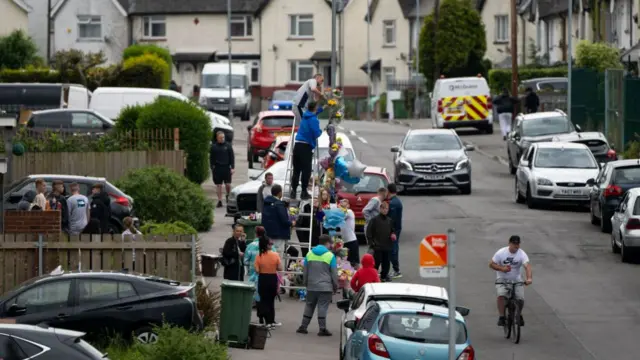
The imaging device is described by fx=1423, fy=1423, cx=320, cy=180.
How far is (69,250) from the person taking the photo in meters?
21.1

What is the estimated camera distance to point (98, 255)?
2102cm

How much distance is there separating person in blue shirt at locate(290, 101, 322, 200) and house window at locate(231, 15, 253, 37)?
6183 cm

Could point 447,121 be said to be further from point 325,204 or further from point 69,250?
point 69,250

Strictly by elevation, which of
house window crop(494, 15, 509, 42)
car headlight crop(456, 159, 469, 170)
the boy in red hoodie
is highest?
house window crop(494, 15, 509, 42)

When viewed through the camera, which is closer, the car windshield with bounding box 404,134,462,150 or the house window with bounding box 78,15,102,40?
the car windshield with bounding box 404,134,462,150

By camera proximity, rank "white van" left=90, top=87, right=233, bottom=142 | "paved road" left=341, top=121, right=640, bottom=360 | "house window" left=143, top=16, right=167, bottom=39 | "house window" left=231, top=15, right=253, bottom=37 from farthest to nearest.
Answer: "house window" left=231, top=15, right=253, bottom=37, "house window" left=143, top=16, right=167, bottom=39, "white van" left=90, top=87, right=233, bottom=142, "paved road" left=341, top=121, right=640, bottom=360

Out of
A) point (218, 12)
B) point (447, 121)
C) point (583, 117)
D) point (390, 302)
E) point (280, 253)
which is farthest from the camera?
point (218, 12)

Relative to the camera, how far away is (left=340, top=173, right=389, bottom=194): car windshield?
28906mm

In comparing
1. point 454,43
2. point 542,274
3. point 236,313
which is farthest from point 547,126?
point 454,43

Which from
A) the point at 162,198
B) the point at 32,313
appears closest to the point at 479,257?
the point at 162,198

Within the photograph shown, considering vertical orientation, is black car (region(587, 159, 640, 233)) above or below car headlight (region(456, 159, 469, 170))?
below

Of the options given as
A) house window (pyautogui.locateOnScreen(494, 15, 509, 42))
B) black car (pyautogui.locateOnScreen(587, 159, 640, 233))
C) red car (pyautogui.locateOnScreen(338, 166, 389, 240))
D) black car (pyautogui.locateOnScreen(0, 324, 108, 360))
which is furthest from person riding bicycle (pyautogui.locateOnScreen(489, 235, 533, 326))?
house window (pyautogui.locateOnScreen(494, 15, 509, 42))

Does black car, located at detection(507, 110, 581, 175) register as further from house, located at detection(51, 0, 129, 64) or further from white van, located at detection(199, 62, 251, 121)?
house, located at detection(51, 0, 129, 64)

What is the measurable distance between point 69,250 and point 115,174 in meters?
13.2
